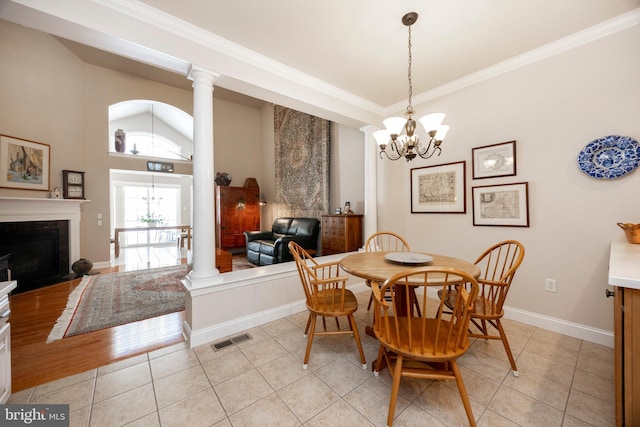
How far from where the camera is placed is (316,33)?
86.4 inches

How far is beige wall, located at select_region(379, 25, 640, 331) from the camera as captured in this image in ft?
6.70

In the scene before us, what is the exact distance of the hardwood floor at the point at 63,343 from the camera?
5.94 feet

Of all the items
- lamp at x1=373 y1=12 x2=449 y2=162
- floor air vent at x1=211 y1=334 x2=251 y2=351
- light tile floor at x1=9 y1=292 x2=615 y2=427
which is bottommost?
light tile floor at x1=9 y1=292 x2=615 y2=427

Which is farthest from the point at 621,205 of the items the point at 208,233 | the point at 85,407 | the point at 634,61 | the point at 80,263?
the point at 80,263

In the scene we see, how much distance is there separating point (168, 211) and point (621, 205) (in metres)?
10.3

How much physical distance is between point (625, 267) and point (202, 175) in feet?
9.12

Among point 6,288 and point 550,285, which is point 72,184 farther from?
point 550,285

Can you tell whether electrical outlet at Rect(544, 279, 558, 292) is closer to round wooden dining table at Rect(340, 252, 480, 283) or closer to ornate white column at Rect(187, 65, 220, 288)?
round wooden dining table at Rect(340, 252, 480, 283)

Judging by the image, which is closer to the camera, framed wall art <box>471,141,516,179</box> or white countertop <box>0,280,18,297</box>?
white countertop <box>0,280,18,297</box>

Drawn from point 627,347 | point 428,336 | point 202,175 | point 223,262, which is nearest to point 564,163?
point 627,347

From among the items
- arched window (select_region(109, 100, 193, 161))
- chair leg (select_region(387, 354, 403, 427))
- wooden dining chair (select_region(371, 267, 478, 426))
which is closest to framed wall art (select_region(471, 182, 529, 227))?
wooden dining chair (select_region(371, 267, 478, 426))

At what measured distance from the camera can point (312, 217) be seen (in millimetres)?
5352

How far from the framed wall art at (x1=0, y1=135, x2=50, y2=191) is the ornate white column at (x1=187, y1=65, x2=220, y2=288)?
3637 mm

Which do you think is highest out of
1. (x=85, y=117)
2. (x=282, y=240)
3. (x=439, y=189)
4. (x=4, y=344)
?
(x=85, y=117)
